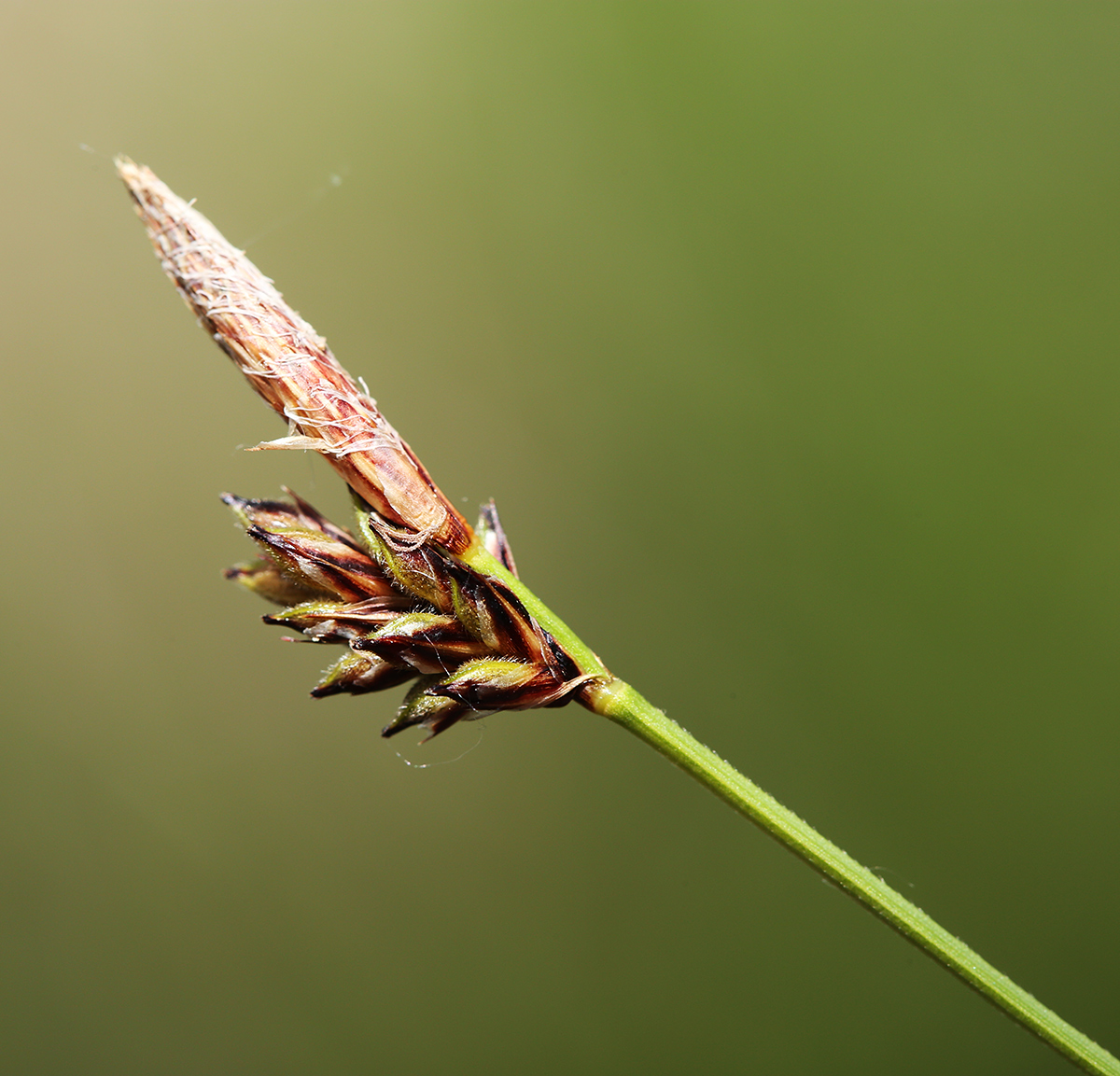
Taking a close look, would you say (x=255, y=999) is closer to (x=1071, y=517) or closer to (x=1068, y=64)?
(x=1071, y=517)

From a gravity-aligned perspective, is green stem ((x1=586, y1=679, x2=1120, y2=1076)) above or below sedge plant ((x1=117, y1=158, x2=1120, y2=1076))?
Result: below

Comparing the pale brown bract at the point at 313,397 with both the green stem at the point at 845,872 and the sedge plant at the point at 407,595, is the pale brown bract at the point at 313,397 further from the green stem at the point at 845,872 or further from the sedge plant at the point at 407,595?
the green stem at the point at 845,872

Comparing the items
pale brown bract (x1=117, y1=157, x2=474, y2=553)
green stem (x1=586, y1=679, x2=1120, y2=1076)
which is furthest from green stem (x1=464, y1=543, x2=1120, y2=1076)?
pale brown bract (x1=117, y1=157, x2=474, y2=553)

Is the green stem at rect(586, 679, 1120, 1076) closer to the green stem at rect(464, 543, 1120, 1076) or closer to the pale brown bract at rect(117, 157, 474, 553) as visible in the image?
the green stem at rect(464, 543, 1120, 1076)

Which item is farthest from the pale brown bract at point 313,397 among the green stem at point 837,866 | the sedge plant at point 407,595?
the green stem at point 837,866

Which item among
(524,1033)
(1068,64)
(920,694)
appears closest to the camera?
(1068,64)

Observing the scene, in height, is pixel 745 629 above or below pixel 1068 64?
below

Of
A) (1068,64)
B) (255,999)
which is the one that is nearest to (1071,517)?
(1068,64)

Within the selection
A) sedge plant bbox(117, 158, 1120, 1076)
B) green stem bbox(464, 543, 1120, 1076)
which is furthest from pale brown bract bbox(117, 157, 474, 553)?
green stem bbox(464, 543, 1120, 1076)
